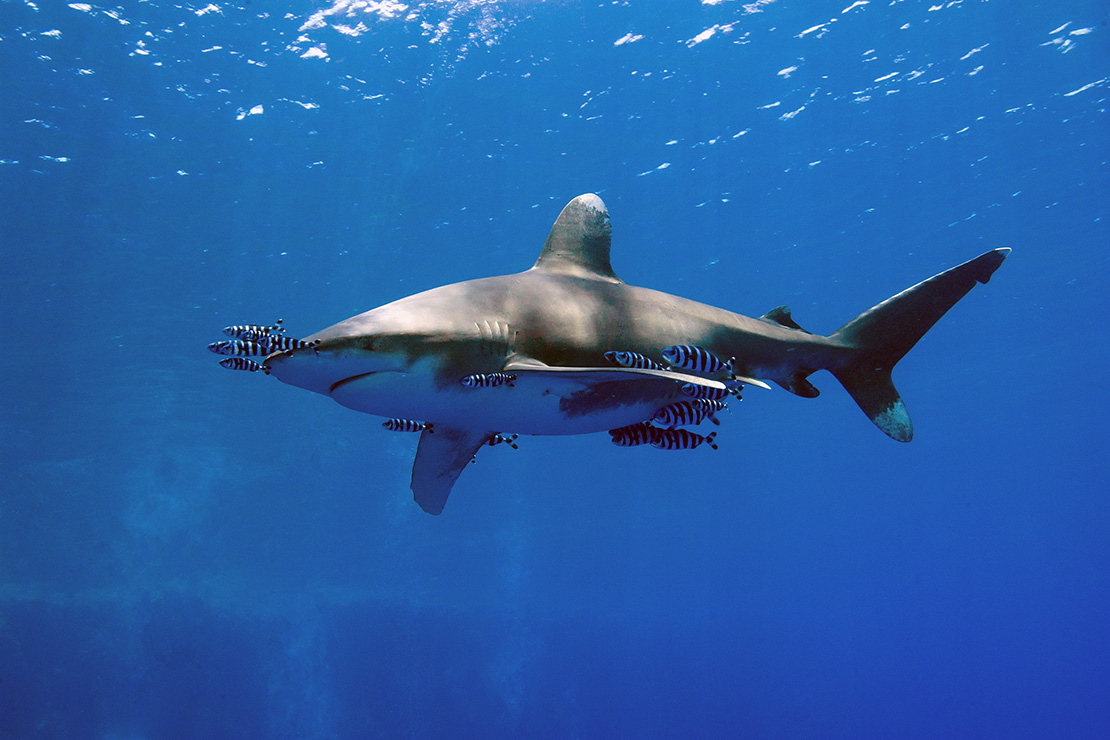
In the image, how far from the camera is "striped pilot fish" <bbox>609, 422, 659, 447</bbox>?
15.0 ft

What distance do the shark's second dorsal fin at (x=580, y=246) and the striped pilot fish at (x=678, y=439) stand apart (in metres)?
1.20

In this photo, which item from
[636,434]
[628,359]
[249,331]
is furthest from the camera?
[636,434]

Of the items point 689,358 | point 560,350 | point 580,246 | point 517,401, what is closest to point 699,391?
point 689,358

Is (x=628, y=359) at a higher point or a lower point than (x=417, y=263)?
lower

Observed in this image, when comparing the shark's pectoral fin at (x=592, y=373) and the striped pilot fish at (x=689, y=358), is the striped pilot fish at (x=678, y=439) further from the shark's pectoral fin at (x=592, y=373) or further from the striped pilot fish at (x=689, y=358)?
the shark's pectoral fin at (x=592, y=373)

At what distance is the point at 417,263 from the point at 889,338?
17116 millimetres

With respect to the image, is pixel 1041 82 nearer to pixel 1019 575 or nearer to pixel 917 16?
pixel 917 16

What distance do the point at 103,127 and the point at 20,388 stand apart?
745 inches

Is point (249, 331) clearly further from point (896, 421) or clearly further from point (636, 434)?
point (896, 421)

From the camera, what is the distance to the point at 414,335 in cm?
316

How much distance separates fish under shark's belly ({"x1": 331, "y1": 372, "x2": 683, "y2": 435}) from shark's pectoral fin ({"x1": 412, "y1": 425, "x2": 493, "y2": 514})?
0.38m

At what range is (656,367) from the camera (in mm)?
4148

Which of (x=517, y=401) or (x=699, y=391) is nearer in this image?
(x=517, y=401)

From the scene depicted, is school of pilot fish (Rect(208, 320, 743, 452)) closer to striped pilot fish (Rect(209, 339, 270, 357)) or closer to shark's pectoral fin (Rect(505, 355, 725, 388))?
striped pilot fish (Rect(209, 339, 270, 357))
